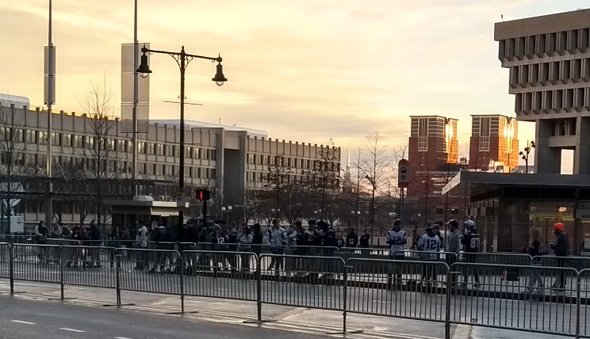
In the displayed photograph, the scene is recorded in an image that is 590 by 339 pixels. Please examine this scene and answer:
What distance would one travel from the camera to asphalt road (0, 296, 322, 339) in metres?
13.5

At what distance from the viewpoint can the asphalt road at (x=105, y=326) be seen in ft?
44.4

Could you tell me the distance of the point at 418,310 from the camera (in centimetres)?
1368

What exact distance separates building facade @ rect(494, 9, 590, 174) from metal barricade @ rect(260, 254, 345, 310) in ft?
220

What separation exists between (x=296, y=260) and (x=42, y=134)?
283 ft

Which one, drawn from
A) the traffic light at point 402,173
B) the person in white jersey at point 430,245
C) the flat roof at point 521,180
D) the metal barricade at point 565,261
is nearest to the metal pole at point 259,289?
the person in white jersey at point 430,245

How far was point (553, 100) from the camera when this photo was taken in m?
81.9

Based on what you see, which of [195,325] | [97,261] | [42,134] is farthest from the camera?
[42,134]

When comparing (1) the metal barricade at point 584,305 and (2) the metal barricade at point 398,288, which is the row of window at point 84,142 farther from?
(1) the metal barricade at point 584,305

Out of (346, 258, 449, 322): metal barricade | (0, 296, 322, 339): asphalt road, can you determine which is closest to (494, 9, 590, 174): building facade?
(346, 258, 449, 322): metal barricade

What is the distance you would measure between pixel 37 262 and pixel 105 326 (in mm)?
6188

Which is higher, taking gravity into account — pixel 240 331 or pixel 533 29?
pixel 533 29

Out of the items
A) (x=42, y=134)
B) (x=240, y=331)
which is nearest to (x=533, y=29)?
(x=42, y=134)

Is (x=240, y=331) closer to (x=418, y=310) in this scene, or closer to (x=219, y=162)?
(x=418, y=310)

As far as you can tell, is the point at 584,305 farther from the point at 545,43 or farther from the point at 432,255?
the point at 545,43
